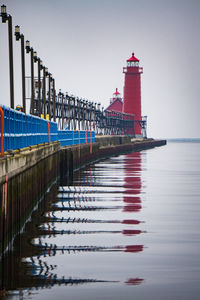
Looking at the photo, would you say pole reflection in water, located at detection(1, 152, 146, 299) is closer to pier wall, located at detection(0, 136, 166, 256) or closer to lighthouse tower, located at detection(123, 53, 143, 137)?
pier wall, located at detection(0, 136, 166, 256)

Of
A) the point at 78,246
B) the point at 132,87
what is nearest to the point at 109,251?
the point at 78,246

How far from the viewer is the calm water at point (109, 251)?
11.6 metres

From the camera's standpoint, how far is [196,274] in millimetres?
12648

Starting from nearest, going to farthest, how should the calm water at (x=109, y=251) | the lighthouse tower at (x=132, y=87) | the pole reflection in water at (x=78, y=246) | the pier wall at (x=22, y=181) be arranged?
the calm water at (x=109, y=251) → the pole reflection in water at (x=78, y=246) → the pier wall at (x=22, y=181) → the lighthouse tower at (x=132, y=87)

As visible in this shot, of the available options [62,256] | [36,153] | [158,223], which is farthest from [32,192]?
[62,256]

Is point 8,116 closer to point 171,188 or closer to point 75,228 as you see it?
point 75,228

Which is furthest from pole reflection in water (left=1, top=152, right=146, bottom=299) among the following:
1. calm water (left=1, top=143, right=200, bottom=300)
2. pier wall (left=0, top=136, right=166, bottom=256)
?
pier wall (left=0, top=136, right=166, bottom=256)

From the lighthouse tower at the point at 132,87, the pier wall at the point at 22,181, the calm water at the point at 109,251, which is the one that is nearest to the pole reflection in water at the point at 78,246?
the calm water at the point at 109,251

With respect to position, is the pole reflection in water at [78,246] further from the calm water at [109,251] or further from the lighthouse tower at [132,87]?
the lighthouse tower at [132,87]

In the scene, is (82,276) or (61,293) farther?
(82,276)

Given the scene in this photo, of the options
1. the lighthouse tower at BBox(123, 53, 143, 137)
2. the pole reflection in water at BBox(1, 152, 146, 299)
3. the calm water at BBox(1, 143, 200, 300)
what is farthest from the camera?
the lighthouse tower at BBox(123, 53, 143, 137)

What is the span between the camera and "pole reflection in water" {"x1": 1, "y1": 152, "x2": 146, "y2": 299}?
12.3m

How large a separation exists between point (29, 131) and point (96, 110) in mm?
114567

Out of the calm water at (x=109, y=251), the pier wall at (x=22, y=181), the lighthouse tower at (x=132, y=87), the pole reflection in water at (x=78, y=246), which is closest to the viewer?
the calm water at (x=109, y=251)
